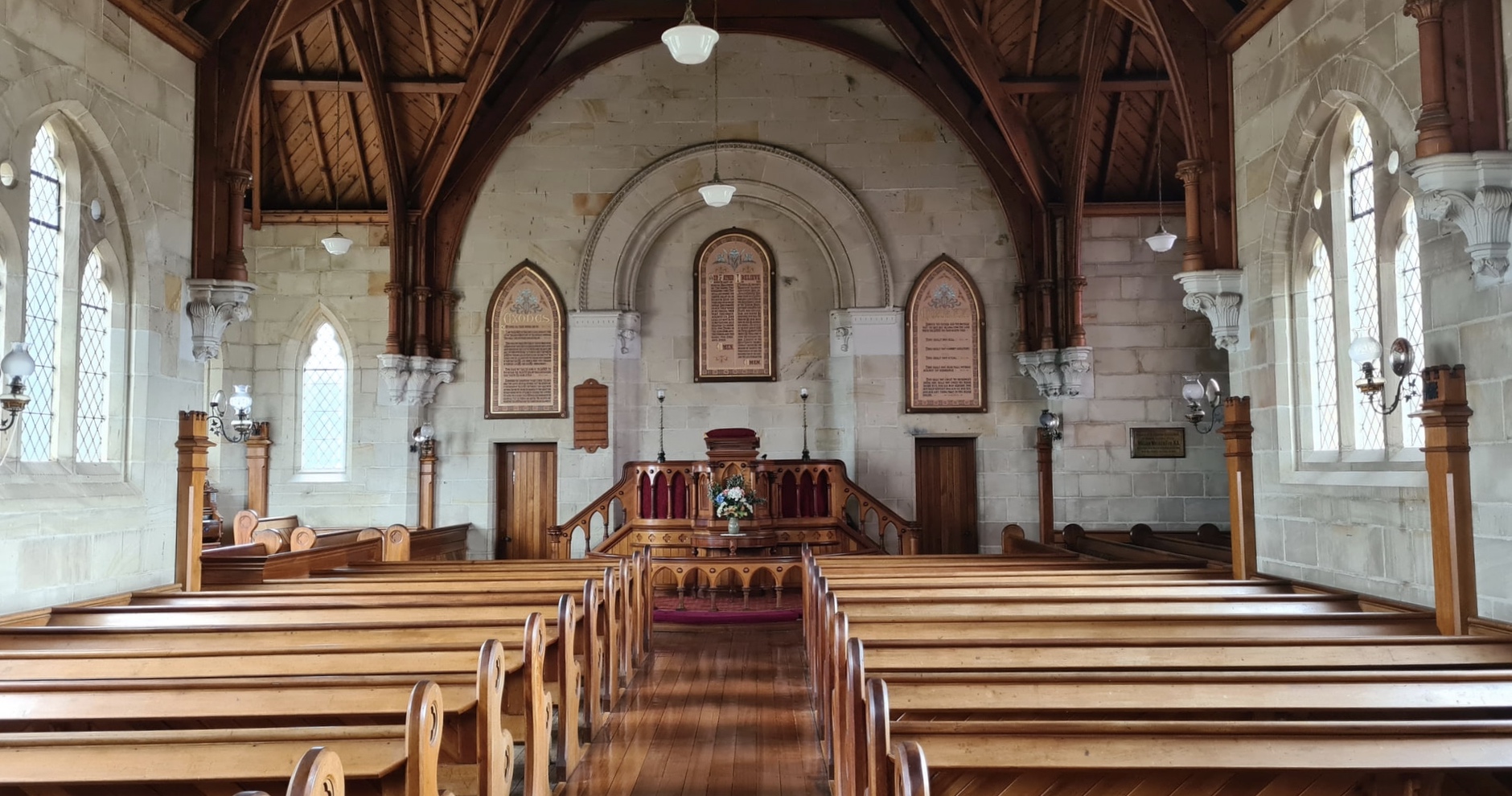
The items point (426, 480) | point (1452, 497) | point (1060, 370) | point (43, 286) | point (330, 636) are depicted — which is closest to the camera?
Result: point (330, 636)

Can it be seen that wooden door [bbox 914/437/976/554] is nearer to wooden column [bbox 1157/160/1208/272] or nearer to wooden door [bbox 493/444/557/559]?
wooden door [bbox 493/444/557/559]

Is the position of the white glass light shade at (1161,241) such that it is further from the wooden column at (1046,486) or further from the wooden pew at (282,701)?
the wooden pew at (282,701)

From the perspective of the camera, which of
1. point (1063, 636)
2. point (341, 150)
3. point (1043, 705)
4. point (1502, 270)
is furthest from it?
point (341, 150)

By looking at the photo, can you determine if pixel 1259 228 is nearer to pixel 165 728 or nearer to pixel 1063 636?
pixel 1063 636

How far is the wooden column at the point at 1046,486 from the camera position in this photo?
15.8 meters

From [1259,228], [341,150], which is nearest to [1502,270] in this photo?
[1259,228]

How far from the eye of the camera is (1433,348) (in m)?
6.84

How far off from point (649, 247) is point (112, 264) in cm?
890

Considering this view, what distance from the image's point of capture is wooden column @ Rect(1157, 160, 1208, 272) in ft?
32.0

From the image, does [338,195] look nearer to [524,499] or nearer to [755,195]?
[524,499]

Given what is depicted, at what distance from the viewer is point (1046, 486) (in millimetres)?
15805

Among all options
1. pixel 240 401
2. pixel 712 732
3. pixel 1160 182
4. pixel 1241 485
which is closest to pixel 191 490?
pixel 240 401

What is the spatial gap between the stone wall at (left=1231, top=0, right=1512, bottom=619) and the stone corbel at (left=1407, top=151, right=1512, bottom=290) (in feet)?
0.68

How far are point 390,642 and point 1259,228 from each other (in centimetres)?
772
